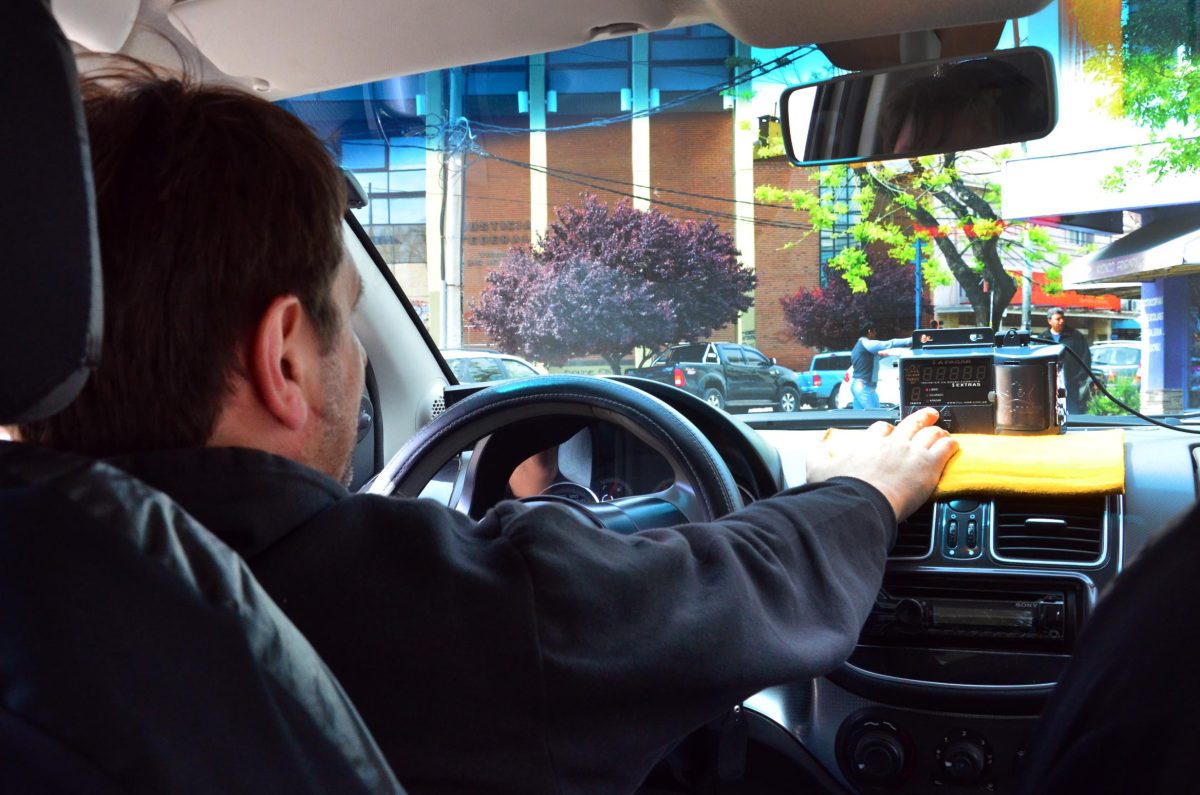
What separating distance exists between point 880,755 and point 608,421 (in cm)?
80

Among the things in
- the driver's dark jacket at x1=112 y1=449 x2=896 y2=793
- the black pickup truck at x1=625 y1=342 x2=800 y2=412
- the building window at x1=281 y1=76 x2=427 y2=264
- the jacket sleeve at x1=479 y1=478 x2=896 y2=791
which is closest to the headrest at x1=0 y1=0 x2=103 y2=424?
the driver's dark jacket at x1=112 y1=449 x2=896 y2=793

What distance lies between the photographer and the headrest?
2.48ft

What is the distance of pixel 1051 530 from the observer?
2.04 m

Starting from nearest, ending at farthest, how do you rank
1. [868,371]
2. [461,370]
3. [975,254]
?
[868,371], [461,370], [975,254]

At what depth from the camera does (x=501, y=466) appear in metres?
2.56

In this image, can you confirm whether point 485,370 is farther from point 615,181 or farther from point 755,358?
point 615,181

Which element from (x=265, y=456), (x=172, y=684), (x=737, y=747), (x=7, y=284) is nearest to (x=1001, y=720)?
(x=737, y=747)

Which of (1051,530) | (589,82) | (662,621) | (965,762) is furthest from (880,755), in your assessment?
(589,82)

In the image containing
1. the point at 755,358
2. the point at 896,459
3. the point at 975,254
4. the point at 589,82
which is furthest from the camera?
the point at 589,82

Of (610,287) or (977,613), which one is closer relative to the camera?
(977,613)

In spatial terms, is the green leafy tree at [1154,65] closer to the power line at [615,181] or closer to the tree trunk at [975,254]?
the tree trunk at [975,254]

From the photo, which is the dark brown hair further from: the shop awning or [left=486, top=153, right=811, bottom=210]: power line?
[left=486, top=153, right=811, bottom=210]: power line

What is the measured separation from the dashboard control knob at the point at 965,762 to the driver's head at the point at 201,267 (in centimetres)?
143

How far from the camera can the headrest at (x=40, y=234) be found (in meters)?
0.76
